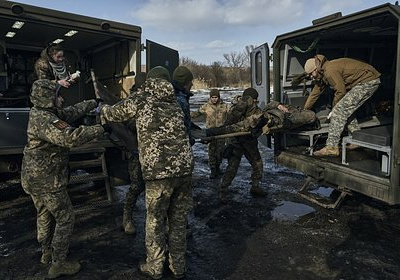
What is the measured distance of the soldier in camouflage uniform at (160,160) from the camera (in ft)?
9.89

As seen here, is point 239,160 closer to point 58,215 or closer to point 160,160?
point 160,160

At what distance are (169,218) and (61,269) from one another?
107cm

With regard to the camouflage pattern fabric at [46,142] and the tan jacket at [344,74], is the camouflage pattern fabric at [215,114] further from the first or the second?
the camouflage pattern fabric at [46,142]

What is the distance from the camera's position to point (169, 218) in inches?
129

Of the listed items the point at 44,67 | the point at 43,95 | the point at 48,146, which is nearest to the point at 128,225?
the point at 48,146

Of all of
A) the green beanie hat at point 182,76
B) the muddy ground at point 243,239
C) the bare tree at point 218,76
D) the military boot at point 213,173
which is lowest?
the muddy ground at point 243,239

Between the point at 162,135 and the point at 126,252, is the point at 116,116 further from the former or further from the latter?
the point at 126,252

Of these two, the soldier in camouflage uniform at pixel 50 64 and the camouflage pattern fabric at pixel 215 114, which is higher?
the soldier in camouflage uniform at pixel 50 64

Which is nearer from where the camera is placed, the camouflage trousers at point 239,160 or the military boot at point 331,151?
the military boot at point 331,151

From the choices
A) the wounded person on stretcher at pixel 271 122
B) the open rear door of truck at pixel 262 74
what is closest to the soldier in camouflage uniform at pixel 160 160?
the wounded person on stretcher at pixel 271 122

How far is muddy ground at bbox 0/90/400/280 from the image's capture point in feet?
11.0

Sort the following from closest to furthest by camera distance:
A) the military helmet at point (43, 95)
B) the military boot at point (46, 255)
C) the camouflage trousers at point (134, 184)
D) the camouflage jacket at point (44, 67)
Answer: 1. the military helmet at point (43, 95)
2. the military boot at point (46, 255)
3. the camouflage trousers at point (134, 184)
4. the camouflage jacket at point (44, 67)

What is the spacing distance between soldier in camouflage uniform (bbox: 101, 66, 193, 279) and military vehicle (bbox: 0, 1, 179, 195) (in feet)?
6.45

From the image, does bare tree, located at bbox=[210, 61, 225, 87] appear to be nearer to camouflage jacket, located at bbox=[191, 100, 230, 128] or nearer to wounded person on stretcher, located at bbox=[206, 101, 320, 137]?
camouflage jacket, located at bbox=[191, 100, 230, 128]
